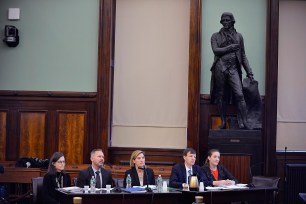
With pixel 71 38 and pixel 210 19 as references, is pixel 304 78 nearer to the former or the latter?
pixel 210 19

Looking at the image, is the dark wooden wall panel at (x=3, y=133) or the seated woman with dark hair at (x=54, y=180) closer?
the seated woman with dark hair at (x=54, y=180)

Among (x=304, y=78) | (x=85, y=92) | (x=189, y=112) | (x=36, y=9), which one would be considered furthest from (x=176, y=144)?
(x=36, y=9)

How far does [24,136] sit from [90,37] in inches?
74.0

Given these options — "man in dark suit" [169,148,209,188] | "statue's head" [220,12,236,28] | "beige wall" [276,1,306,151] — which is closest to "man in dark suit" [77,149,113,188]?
"man in dark suit" [169,148,209,188]

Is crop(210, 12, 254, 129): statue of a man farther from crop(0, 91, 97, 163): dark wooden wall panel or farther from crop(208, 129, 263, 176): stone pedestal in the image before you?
crop(0, 91, 97, 163): dark wooden wall panel

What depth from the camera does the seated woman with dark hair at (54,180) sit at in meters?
7.18

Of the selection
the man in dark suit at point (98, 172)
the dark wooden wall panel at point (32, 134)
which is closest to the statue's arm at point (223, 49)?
the man in dark suit at point (98, 172)

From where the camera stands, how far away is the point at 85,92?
10.2m

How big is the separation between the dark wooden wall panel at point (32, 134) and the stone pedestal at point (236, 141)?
278 centimetres

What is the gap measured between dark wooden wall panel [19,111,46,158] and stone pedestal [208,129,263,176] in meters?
2.78

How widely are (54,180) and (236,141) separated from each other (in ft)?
9.52

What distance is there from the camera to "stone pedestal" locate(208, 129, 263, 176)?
9031 mm

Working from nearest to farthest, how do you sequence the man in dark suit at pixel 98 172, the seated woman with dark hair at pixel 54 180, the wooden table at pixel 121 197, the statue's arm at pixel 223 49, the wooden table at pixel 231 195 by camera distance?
the wooden table at pixel 121 197
the wooden table at pixel 231 195
the seated woman with dark hair at pixel 54 180
the man in dark suit at pixel 98 172
the statue's arm at pixel 223 49

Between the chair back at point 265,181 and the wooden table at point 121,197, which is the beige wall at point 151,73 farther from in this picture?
the wooden table at point 121,197
